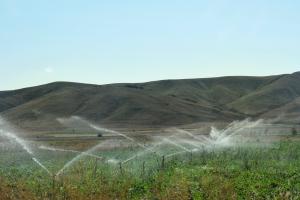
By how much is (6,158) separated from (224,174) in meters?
21.8

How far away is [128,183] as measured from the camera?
2342 centimetres

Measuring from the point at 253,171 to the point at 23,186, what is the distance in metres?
10.8

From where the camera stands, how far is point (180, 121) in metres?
161

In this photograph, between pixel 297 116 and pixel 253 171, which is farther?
pixel 297 116

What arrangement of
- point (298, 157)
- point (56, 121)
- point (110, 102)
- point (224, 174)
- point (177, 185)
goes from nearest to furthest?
1. point (177, 185)
2. point (224, 174)
3. point (298, 157)
4. point (56, 121)
5. point (110, 102)

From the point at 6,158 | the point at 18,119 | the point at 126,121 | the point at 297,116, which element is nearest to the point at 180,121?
the point at 126,121

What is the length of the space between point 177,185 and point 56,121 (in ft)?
476

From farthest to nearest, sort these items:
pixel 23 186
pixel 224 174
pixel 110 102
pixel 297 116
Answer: pixel 110 102 < pixel 297 116 < pixel 224 174 < pixel 23 186

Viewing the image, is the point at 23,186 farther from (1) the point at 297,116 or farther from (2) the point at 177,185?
(1) the point at 297,116

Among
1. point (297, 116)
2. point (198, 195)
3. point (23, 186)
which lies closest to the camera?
point (198, 195)

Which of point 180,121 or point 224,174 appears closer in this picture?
point 224,174

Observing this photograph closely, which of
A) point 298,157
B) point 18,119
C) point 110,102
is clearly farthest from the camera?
point 110,102

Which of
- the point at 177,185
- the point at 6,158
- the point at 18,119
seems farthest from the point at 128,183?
the point at 18,119

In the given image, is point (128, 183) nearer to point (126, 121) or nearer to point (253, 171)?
point (253, 171)
